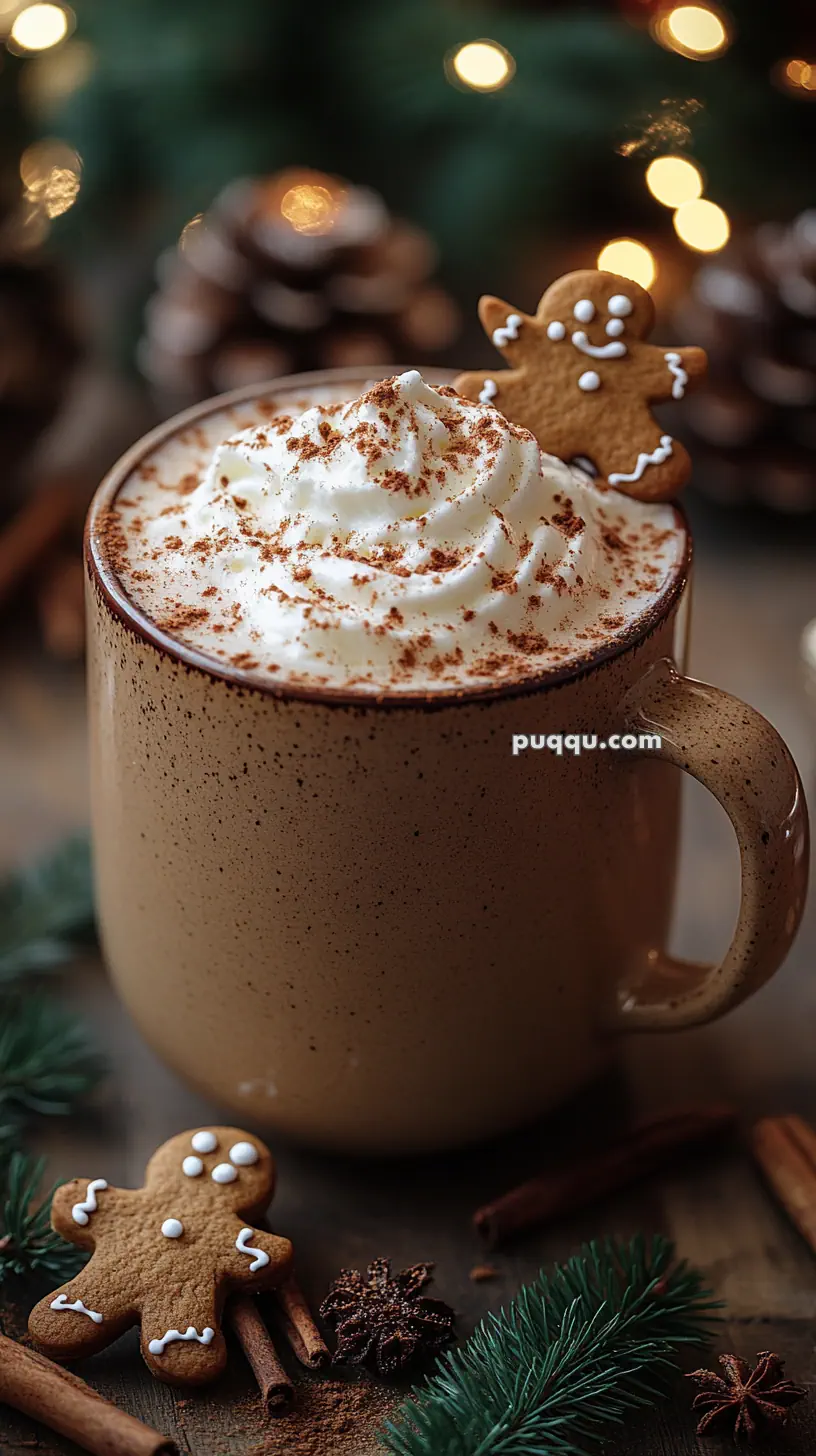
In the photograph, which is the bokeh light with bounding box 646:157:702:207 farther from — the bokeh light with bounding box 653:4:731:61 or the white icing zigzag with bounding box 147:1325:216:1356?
the white icing zigzag with bounding box 147:1325:216:1356

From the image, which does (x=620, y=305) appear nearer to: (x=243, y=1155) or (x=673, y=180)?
(x=243, y=1155)

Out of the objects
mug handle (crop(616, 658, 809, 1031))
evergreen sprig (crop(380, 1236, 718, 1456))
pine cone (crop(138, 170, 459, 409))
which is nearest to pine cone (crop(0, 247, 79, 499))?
pine cone (crop(138, 170, 459, 409))

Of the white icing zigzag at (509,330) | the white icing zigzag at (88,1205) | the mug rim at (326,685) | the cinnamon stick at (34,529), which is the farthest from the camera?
the cinnamon stick at (34,529)

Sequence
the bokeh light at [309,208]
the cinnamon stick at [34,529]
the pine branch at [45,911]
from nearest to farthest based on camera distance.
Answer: the pine branch at [45,911]
the cinnamon stick at [34,529]
the bokeh light at [309,208]

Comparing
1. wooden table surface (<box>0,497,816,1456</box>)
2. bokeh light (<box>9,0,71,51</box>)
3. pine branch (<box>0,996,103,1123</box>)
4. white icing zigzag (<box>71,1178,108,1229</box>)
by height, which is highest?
bokeh light (<box>9,0,71,51</box>)

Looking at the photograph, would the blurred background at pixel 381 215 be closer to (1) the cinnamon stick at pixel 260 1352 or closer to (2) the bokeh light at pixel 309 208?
(2) the bokeh light at pixel 309 208

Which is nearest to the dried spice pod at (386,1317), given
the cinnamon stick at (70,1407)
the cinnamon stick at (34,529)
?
the cinnamon stick at (70,1407)

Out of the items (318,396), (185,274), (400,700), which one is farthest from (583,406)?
(185,274)
